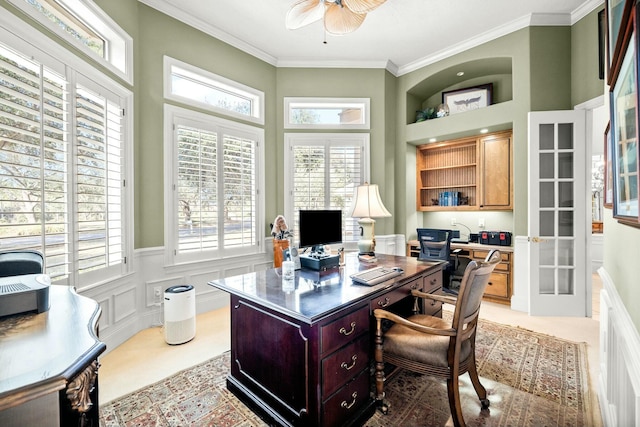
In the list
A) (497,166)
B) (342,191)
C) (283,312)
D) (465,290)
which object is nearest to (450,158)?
(497,166)

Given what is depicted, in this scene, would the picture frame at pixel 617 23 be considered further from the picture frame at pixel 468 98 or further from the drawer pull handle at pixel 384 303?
the picture frame at pixel 468 98

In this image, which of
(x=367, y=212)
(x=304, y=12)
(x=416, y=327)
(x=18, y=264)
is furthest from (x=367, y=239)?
(x=18, y=264)

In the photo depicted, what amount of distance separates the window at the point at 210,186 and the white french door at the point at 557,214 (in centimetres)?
359

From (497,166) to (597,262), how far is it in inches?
149

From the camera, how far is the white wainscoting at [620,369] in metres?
1.02

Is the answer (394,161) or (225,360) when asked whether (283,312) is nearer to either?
(225,360)

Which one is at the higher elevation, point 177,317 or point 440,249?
point 440,249

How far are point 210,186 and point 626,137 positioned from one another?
358 cm

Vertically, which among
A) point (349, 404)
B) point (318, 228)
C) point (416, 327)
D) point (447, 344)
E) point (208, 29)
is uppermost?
point (208, 29)

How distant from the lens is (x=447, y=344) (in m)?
1.67

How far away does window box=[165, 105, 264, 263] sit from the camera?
3.31 m

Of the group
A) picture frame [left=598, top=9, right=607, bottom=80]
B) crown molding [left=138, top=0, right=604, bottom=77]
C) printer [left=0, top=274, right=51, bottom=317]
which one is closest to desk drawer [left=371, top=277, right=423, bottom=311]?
printer [left=0, top=274, right=51, bottom=317]

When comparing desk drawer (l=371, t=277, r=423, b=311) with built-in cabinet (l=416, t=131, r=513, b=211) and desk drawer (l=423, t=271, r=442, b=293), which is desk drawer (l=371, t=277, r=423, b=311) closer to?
desk drawer (l=423, t=271, r=442, b=293)

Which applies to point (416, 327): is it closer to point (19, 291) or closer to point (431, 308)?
point (431, 308)
